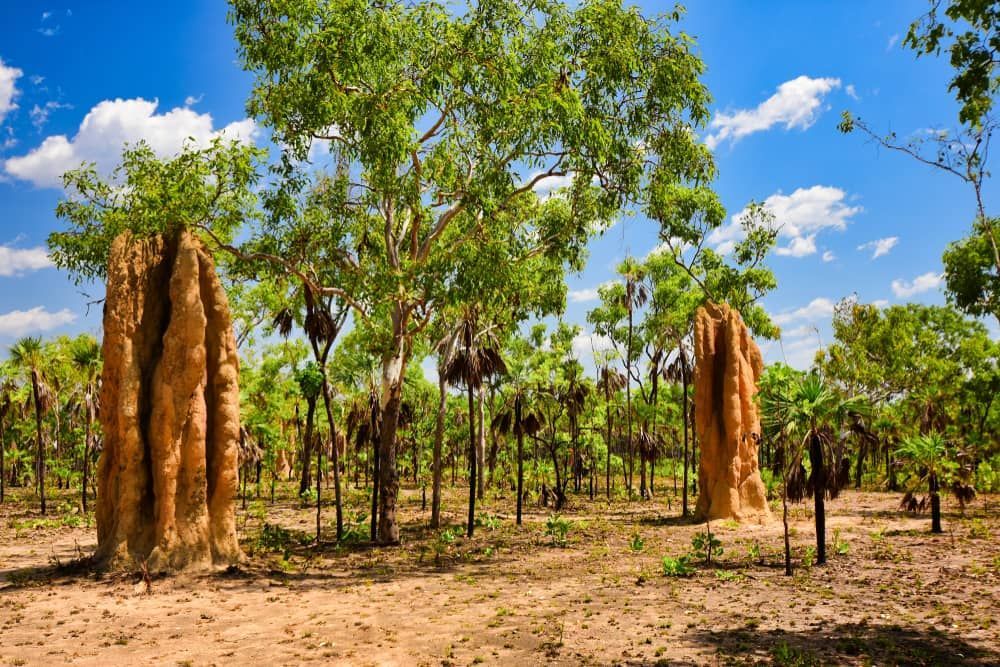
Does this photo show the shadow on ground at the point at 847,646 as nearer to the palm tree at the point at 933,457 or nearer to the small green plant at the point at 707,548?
the small green plant at the point at 707,548

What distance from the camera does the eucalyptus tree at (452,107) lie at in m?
17.2

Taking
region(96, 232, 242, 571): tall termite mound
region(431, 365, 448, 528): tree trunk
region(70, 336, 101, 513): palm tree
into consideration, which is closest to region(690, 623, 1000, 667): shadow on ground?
region(96, 232, 242, 571): tall termite mound

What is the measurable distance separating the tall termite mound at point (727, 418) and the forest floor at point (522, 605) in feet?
7.46

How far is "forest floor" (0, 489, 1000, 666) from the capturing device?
10.2 m

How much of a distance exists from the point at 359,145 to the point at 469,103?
129 inches

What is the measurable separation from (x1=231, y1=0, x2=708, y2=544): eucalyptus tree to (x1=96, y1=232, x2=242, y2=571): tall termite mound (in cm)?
455

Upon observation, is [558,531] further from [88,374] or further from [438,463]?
[88,374]

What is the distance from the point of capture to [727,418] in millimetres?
24484

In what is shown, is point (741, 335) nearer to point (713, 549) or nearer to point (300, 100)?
Result: point (713, 549)

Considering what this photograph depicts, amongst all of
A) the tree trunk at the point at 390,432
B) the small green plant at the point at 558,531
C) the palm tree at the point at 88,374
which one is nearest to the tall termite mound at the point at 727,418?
the small green plant at the point at 558,531

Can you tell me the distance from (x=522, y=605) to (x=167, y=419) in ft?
29.4

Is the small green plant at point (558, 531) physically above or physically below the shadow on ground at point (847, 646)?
below

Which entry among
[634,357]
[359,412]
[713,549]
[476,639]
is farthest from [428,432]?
[476,639]

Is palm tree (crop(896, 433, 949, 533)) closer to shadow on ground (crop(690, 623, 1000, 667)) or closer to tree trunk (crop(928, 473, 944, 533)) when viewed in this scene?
tree trunk (crop(928, 473, 944, 533))
